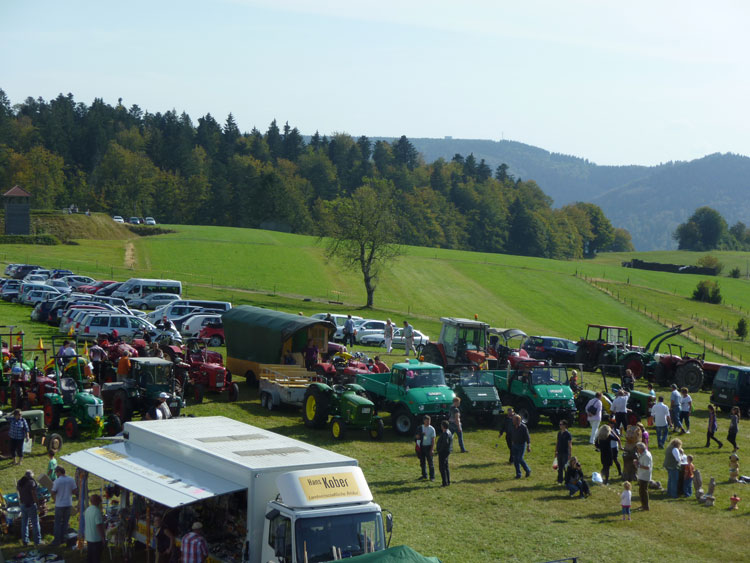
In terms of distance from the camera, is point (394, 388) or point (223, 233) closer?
point (394, 388)

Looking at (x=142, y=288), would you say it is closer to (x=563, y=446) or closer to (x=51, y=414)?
(x=51, y=414)

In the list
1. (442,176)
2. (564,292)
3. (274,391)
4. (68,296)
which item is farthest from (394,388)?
(442,176)

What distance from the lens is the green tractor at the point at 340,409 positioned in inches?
885

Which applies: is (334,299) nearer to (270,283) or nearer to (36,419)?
(270,283)

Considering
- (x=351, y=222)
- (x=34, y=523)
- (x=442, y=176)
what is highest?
(x=442, y=176)

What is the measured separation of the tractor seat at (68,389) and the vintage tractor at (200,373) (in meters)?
4.03

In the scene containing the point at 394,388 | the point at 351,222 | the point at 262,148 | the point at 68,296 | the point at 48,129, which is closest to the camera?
the point at 394,388

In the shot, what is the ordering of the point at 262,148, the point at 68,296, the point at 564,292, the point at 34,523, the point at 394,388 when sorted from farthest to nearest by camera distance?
the point at 262,148 < the point at 564,292 < the point at 68,296 < the point at 394,388 < the point at 34,523

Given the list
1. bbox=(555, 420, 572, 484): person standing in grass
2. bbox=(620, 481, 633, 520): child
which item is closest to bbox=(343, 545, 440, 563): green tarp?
bbox=(620, 481, 633, 520): child

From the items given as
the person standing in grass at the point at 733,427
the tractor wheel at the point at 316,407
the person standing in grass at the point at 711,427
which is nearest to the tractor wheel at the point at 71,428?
the tractor wheel at the point at 316,407

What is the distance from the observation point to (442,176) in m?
169

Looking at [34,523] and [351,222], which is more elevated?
[351,222]

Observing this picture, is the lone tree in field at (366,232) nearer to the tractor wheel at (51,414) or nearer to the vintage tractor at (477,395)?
the vintage tractor at (477,395)

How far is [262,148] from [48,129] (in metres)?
39.2
